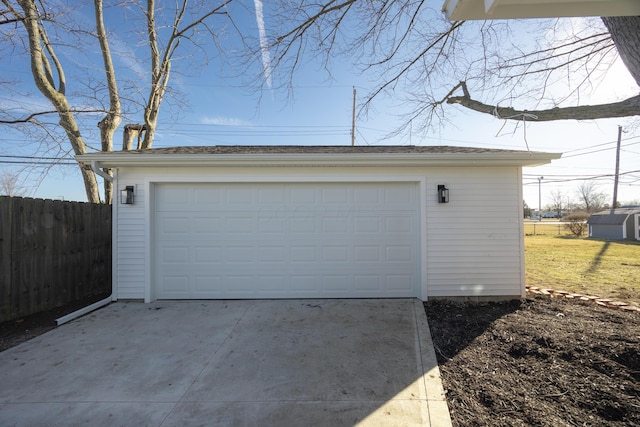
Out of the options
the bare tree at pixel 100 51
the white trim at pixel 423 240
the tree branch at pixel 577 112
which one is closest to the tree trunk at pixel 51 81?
the bare tree at pixel 100 51

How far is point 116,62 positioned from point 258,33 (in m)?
6.96

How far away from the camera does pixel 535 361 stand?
9.29 feet

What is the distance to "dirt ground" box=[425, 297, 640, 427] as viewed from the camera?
6.92 ft

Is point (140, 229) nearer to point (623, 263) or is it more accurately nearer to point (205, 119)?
point (205, 119)

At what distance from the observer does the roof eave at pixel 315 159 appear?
463 cm

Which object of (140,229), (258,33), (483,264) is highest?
(258,33)

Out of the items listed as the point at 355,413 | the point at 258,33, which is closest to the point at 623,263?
the point at 355,413

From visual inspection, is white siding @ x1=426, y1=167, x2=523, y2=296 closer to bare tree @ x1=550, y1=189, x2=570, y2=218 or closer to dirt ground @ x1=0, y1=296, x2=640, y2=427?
dirt ground @ x1=0, y1=296, x2=640, y2=427

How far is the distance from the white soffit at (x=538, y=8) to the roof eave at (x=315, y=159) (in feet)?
8.87

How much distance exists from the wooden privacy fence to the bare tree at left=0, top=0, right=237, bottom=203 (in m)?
1.47

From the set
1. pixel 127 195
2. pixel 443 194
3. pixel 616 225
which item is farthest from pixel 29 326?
pixel 616 225

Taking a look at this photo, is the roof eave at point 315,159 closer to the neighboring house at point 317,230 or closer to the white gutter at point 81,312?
the neighboring house at point 317,230

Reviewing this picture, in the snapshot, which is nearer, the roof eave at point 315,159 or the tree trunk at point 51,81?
the roof eave at point 315,159

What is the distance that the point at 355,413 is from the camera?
2168 mm
